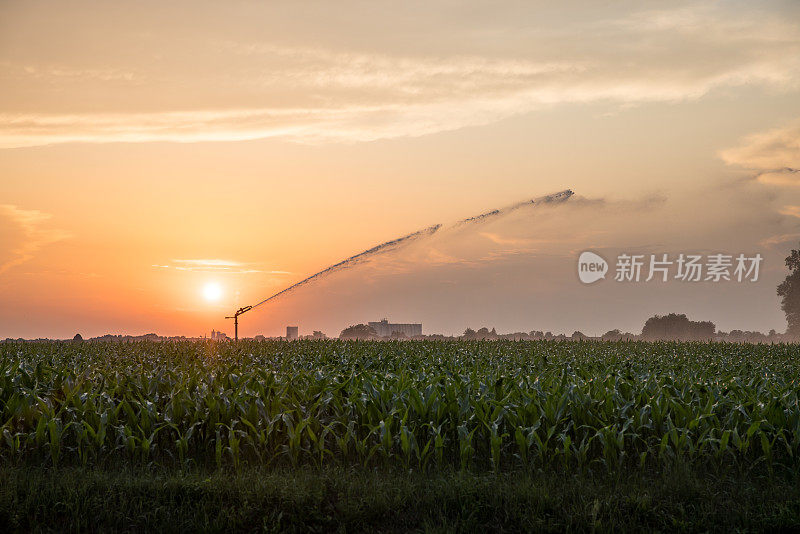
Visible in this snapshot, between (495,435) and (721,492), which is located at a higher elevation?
(495,435)

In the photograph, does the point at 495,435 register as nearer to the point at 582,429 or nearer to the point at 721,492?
the point at 582,429

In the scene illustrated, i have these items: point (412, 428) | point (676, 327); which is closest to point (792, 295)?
point (676, 327)

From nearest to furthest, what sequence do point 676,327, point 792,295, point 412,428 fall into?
point 412,428, point 792,295, point 676,327

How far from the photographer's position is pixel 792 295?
8950 centimetres

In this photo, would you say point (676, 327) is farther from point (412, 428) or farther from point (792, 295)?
point (412, 428)

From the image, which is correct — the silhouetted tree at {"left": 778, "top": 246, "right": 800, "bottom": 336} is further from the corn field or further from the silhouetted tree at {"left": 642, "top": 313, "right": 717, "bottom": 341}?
the corn field

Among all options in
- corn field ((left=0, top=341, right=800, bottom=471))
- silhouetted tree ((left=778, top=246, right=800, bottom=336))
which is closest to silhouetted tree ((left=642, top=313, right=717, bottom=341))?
silhouetted tree ((left=778, top=246, right=800, bottom=336))

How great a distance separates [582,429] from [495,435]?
2274 millimetres

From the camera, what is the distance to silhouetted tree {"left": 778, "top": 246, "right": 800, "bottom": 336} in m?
88.8

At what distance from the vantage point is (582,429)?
11.9 meters

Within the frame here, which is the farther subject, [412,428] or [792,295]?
[792,295]

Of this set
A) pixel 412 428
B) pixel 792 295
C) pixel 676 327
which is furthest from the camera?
pixel 676 327

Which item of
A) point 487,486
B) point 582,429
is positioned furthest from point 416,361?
point 487,486

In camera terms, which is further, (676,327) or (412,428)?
(676,327)
